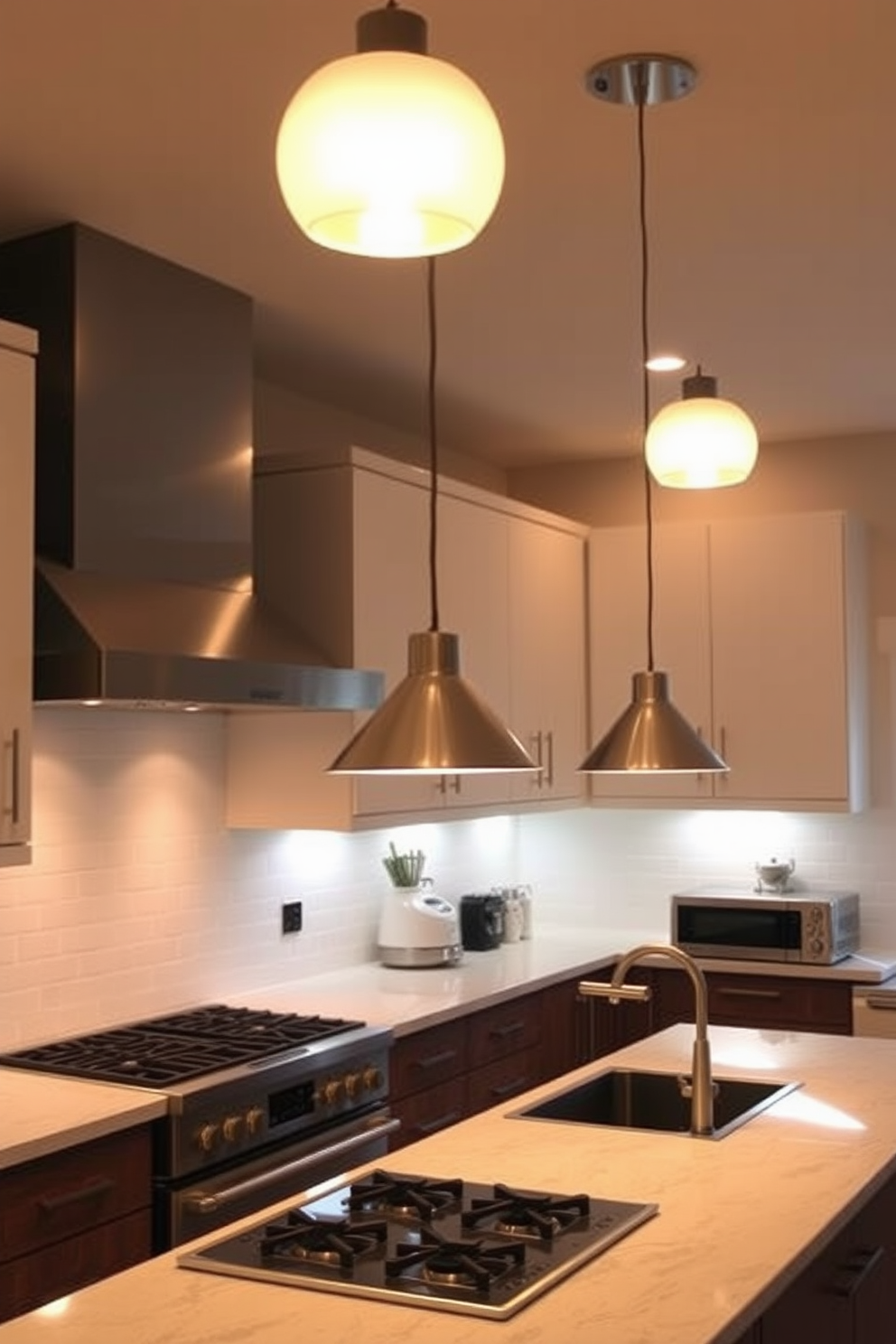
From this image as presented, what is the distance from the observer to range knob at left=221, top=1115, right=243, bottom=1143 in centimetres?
320

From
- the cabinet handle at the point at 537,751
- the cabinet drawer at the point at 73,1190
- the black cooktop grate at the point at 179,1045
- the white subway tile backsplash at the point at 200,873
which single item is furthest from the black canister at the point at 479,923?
the cabinet drawer at the point at 73,1190

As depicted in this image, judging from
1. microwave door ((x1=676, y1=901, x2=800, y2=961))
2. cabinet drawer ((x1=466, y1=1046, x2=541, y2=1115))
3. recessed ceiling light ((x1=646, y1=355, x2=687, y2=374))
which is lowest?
cabinet drawer ((x1=466, y1=1046, x2=541, y2=1115))

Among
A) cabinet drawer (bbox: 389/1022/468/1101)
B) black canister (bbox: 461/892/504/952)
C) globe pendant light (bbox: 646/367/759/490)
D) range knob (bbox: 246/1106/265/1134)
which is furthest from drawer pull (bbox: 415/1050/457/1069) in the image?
globe pendant light (bbox: 646/367/759/490)

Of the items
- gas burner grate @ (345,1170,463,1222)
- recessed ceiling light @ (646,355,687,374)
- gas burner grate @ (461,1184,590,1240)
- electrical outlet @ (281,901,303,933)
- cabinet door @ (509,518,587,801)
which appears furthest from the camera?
cabinet door @ (509,518,587,801)

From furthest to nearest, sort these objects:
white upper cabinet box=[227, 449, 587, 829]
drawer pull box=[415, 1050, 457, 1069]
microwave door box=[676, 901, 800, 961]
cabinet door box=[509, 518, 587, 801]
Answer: cabinet door box=[509, 518, 587, 801]
microwave door box=[676, 901, 800, 961]
white upper cabinet box=[227, 449, 587, 829]
drawer pull box=[415, 1050, 457, 1069]

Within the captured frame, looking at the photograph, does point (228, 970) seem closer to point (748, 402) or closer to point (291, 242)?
point (291, 242)

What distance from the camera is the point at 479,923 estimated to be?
205 inches

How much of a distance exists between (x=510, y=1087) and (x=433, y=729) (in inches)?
108

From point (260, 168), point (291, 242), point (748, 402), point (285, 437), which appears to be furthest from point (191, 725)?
point (748, 402)

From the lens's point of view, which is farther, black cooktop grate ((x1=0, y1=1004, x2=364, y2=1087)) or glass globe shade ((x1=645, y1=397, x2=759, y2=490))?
black cooktop grate ((x1=0, y1=1004, x2=364, y2=1087))

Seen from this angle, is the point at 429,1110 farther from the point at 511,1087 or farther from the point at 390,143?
the point at 390,143

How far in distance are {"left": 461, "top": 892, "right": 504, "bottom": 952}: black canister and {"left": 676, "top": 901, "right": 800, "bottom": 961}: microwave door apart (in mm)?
628

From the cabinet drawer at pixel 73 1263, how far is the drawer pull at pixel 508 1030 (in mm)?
1527

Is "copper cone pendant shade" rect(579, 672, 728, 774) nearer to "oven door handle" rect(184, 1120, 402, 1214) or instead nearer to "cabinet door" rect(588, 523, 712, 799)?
"oven door handle" rect(184, 1120, 402, 1214)
